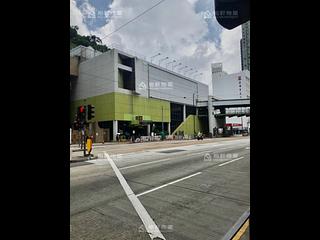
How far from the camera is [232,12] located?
181cm

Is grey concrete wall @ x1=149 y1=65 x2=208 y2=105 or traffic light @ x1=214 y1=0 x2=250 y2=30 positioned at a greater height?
grey concrete wall @ x1=149 y1=65 x2=208 y2=105

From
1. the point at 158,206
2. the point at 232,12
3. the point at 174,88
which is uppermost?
the point at 174,88

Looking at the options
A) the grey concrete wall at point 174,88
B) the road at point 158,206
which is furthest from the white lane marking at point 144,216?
the grey concrete wall at point 174,88

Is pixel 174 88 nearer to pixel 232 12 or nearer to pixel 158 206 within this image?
pixel 158 206

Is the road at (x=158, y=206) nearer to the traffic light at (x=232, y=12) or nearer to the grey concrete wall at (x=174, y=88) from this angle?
the traffic light at (x=232, y=12)

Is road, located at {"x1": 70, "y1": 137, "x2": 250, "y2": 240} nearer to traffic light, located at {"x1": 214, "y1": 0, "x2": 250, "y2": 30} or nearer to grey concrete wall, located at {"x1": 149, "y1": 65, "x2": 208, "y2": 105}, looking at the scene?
traffic light, located at {"x1": 214, "y1": 0, "x2": 250, "y2": 30}

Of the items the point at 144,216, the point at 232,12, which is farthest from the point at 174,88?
the point at 232,12

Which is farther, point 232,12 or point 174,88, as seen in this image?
point 174,88

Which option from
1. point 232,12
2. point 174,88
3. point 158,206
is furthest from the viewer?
point 174,88

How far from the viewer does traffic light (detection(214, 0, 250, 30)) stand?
1718 millimetres

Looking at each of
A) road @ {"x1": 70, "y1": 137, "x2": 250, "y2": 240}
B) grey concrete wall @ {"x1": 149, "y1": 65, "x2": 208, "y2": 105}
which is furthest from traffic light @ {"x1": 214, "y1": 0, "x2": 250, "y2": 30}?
grey concrete wall @ {"x1": 149, "y1": 65, "x2": 208, "y2": 105}
